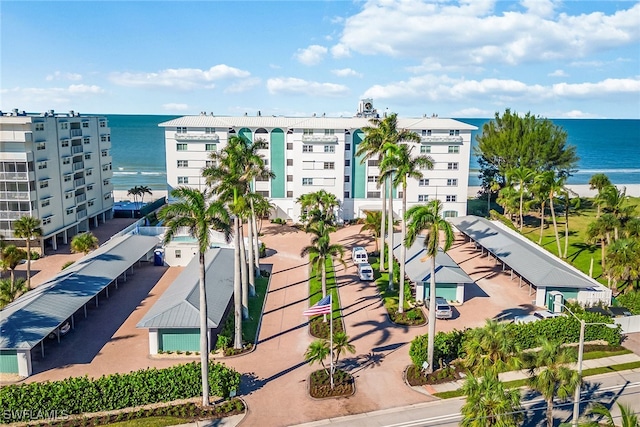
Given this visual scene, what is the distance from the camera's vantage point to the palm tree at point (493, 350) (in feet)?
80.3

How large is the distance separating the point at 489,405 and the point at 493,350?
11.5 ft

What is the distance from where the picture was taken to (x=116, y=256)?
47.4 m

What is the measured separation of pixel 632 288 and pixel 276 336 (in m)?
31.2

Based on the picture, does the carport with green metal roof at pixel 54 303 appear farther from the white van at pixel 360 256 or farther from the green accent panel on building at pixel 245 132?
the green accent panel on building at pixel 245 132

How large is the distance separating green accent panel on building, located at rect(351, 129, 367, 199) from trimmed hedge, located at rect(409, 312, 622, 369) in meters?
41.4

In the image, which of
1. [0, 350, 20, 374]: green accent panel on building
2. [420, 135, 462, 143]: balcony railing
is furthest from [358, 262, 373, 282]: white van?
[0, 350, 20, 374]: green accent panel on building

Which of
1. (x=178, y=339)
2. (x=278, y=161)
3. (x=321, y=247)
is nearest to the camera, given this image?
(x=178, y=339)

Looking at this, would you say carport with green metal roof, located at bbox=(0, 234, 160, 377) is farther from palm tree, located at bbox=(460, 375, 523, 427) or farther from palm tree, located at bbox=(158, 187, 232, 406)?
palm tree, located at bbox=(460, 375, 523, 427)

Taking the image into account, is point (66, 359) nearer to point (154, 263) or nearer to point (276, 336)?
point (276, 336)

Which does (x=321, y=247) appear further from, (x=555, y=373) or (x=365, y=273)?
(x=555, y=373)

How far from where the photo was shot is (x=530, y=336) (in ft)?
113

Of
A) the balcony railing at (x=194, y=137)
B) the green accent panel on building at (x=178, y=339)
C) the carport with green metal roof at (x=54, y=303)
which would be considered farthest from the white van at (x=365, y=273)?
the balcony railing at (x=194, y=137)

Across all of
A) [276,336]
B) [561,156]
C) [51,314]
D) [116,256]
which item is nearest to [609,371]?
[276,336]

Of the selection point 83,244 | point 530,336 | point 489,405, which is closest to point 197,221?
point 489,405
